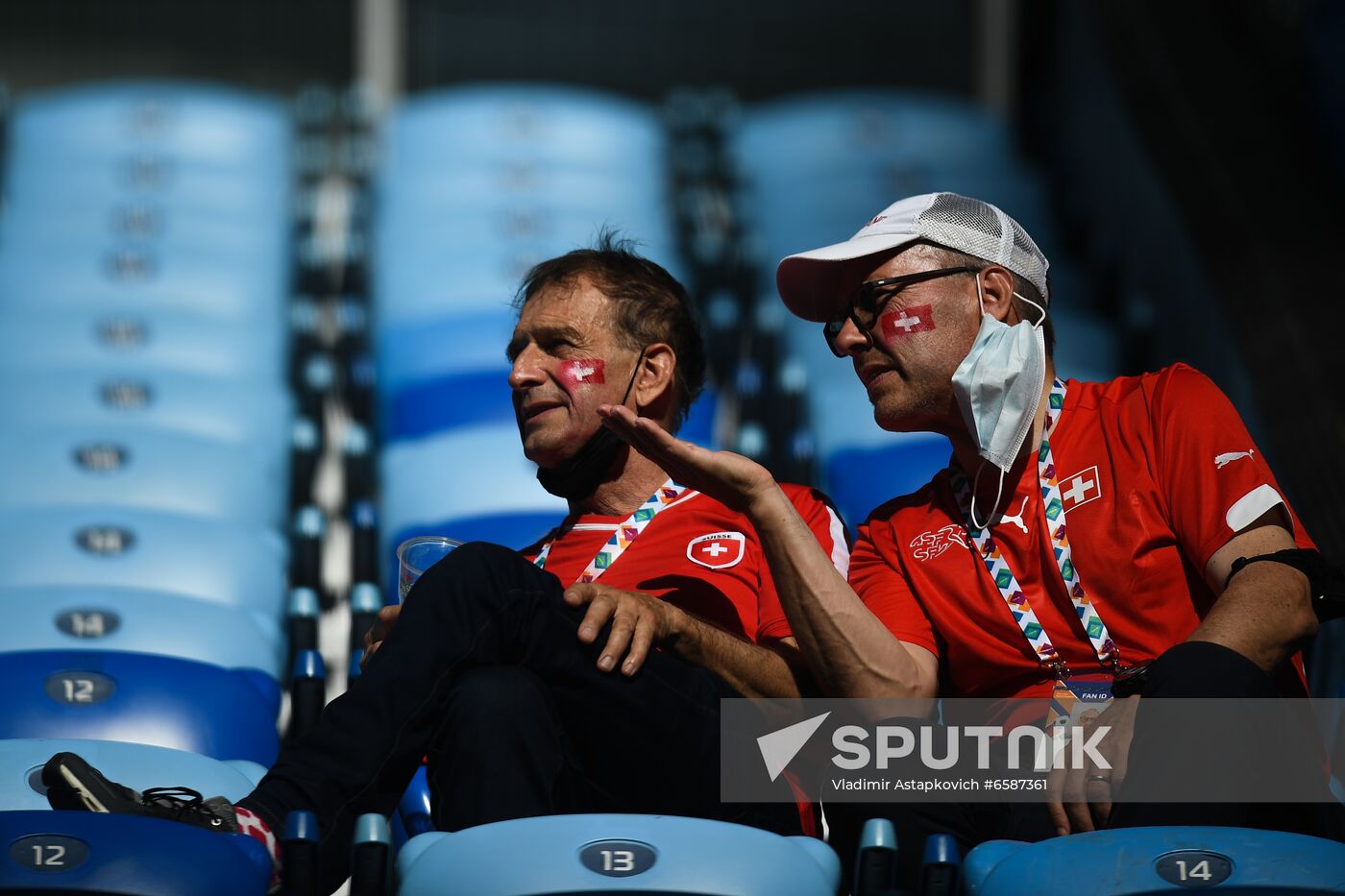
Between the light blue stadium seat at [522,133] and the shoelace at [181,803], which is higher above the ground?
the light blue stadium seat at [522,133]

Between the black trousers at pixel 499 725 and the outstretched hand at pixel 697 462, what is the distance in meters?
0.20

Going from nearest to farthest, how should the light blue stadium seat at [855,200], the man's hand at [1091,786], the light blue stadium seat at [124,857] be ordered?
the light blue stadium seat at [124,857] → the man's hand at [1091,786] → the light blue stadium seat at [855,200]

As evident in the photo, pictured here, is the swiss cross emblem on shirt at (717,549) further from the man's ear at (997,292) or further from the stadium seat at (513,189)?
the stadium seat at (513,189)

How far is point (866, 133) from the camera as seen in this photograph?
20.4 ft

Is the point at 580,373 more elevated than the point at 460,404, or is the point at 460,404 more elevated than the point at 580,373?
the point at 580,373

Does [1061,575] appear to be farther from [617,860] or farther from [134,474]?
[134,474]

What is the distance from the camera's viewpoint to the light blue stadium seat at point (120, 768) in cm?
221

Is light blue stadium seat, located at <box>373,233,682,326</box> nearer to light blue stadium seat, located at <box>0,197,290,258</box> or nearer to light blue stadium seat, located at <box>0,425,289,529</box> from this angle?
light blue stadium seat, located at <box>0,197,290,258</box>

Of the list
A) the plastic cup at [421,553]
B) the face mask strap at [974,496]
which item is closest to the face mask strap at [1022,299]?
the face mask strap at [974,496]

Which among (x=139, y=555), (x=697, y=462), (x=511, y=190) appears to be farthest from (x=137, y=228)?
(x=697, y=462)

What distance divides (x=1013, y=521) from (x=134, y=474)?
1955 millimetres

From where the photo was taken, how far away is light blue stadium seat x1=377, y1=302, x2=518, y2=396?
4.33 meters

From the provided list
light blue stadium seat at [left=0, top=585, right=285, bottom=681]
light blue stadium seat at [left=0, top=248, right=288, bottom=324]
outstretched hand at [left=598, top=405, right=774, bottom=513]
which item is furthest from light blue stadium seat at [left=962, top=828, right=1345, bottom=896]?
light blue stadium seat at [left=0, top=248, right=288, bottom=324]

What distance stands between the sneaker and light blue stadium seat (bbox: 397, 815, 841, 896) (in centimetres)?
21
